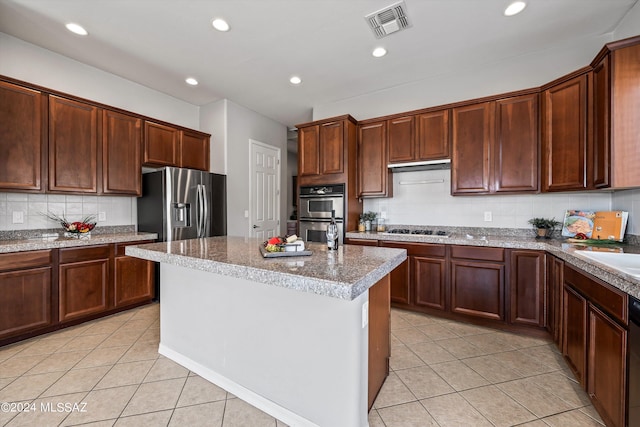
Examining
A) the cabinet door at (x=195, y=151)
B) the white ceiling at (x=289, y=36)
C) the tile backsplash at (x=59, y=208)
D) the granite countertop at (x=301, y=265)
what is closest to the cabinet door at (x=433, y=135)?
the white ceiling at (x=289, y=36)

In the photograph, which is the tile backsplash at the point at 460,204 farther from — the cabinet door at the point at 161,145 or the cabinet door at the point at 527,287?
the cabinet door at the point at 161,145

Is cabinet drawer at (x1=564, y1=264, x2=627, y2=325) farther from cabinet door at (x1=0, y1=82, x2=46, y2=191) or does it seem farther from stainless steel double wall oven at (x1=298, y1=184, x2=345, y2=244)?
cabinet door at (x1=0, y1=82, x2=46, y2=191)

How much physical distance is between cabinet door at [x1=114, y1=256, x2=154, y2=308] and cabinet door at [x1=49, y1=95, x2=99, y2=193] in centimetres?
90

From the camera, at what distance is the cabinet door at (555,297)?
2143mm

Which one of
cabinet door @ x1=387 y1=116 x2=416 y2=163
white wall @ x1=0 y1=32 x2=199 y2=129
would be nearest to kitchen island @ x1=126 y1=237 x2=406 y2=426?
cabinet door @ x1=387 y1=116 x2=416 y2=163

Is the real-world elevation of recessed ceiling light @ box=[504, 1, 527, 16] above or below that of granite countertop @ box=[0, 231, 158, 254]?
above

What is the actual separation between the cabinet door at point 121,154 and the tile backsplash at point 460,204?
9.99 feet

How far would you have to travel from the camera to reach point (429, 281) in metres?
2.98

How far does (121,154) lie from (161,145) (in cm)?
50

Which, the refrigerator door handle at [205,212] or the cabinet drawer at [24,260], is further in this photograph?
the refrigerator door handle at [205,212]

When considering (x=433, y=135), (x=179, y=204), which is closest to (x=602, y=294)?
(x=433, y=135)

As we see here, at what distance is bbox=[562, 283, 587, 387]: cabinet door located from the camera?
1.66 meters

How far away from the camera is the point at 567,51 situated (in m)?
2.80

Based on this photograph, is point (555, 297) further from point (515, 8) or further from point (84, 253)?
point (84, 253)
